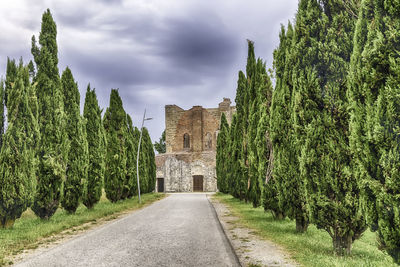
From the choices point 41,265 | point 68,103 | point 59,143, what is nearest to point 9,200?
point 59,143

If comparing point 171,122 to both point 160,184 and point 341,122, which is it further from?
point 341,122

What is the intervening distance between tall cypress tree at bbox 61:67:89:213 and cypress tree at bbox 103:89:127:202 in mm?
6921

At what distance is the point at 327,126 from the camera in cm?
678

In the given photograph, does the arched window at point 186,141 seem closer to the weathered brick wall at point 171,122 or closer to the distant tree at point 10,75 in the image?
the weathered brick wall at point 171,122

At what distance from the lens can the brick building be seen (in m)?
47.0

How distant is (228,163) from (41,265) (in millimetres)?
22306

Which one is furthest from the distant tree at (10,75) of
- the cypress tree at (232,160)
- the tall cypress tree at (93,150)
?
the cypress tree at (232,160)

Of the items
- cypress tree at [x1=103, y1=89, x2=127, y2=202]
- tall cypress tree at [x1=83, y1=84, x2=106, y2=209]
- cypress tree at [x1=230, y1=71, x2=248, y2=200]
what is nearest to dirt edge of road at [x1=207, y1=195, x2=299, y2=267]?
tall cypress tree at [x1=83, y1=84, x2=106, y2=209]

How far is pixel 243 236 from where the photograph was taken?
8.63m

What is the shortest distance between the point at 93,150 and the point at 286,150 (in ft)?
37.9

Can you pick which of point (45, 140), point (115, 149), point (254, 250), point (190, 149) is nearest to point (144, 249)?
point (254, 250)

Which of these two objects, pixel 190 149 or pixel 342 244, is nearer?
pixel 342 244

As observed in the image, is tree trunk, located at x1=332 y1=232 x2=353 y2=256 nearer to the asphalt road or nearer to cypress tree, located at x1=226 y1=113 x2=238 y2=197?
the asphalt road

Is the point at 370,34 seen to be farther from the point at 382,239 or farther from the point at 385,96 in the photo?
the point at 382,239
